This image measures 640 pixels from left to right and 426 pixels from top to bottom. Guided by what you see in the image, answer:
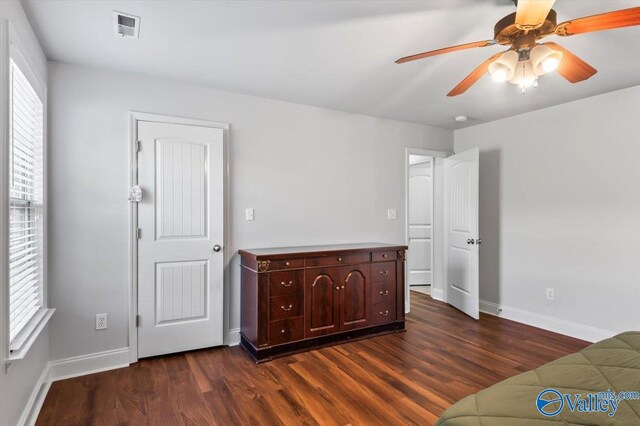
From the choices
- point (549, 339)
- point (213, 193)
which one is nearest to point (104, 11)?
point (213, 193)

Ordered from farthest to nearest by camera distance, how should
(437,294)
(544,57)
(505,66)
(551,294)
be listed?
(437,294) → (551,294) → (505,66) → (544,57)

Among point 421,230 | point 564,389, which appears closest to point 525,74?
point 564,389

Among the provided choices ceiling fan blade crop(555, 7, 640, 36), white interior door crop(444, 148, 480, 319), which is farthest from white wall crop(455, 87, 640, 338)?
ceiling fan blade crop(555, 7, 640, 36)

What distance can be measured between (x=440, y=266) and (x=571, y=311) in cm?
160

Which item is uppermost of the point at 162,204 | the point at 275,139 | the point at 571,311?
the point at 275,139

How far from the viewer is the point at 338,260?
130 inches

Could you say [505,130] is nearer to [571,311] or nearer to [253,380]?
[571,311]

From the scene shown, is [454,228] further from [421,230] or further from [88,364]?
[88,364]

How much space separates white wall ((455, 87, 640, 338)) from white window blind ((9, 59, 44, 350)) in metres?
4.48

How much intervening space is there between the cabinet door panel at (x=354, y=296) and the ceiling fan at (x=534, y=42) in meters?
1.93

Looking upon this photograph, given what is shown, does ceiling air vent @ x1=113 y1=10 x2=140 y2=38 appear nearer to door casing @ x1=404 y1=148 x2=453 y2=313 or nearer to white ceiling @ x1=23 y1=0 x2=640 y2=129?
white ceiling @ x1=23 y1=0 x2=640 y2=129

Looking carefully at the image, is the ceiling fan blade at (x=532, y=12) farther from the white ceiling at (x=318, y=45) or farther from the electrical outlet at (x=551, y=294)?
the electrical outlet at (x=551, y=294)

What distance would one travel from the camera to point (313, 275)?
317cm

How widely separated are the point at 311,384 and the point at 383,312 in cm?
131
